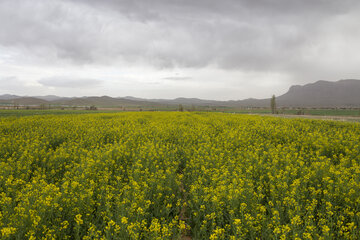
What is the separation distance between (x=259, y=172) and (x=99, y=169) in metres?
4.57

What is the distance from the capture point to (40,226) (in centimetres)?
297

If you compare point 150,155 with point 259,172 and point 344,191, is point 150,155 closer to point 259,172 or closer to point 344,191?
point 259,172

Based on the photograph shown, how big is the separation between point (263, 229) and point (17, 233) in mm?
3939

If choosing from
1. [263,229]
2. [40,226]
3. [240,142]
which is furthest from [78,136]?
[263,229]

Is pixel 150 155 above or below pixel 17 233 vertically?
above

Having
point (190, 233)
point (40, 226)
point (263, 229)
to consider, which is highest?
point (40, 226)

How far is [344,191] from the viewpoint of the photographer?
388cm

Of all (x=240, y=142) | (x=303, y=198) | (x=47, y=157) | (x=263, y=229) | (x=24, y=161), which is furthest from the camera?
(x=240, y=142)

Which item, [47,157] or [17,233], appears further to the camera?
[47,157]

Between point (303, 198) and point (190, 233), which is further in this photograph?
point (303, 198)

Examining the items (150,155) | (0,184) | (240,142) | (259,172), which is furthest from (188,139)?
(0,184)

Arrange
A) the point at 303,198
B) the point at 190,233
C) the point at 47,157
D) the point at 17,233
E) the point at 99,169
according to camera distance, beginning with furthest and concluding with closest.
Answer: the point at 47,157 < the point at 99,169 < the point at 303,198 < the point at 190,233 < the point at 17,233

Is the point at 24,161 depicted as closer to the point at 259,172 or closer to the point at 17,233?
→ the point at 17,233

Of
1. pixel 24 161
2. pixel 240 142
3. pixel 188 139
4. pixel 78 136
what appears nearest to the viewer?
pixel 24 161
